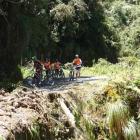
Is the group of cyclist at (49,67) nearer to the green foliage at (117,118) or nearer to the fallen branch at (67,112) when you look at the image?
the fallen branch at (67,112)

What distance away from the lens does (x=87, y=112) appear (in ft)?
48.3

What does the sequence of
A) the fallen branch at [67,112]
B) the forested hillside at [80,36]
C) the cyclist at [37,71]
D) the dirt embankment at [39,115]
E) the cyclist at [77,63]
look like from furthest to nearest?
the forested hillside at [80,36], the cyclist at [77,63], the cyclist at [37,71], the fallen branch at [67,112], the dirt embankment at [39,115]

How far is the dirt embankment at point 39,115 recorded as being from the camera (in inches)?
444

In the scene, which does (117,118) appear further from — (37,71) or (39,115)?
(37,71)

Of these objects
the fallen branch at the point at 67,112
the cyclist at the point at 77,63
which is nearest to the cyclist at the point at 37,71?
the cyclist at the point at 77,63

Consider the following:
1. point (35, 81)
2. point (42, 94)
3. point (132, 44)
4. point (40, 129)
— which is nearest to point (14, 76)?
point (35, 81)

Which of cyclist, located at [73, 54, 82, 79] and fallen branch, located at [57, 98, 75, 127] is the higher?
fallen branch, located at [57, 98, 75, 127]

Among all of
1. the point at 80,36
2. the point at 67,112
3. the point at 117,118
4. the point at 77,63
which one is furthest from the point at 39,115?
the point at 80,36

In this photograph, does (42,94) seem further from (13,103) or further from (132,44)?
(132,44)

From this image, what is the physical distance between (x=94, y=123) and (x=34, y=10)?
16801mm

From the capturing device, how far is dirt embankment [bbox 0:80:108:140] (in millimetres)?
11273

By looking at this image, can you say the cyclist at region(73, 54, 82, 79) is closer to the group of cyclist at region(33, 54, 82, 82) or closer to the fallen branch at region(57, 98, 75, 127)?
Result: the group of cyclist at region(33, 54, 82, 82)

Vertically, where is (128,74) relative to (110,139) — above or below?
above

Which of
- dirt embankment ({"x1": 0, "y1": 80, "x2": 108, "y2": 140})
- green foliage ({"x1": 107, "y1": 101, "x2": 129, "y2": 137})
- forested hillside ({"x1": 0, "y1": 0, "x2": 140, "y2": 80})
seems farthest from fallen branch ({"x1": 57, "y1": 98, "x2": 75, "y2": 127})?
forested hillside ({"x1": 0, "y1": 0, "x2": 140, "y2": 80})
